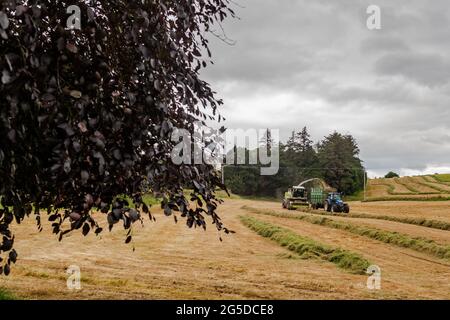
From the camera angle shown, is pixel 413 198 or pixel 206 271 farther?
pixel 413 198

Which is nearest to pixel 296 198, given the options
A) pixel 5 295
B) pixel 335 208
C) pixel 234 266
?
pixel 335 208

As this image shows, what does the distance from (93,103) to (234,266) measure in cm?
933

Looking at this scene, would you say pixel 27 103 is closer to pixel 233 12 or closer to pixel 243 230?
pixel 233 12

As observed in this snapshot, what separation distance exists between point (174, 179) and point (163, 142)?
51cm

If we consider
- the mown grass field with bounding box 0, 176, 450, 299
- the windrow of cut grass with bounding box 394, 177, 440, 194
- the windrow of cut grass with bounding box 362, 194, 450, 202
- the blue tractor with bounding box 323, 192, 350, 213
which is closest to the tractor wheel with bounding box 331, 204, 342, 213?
the blue tractor with bounding box 323, 192, 350, 213

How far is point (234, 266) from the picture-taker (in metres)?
12.1

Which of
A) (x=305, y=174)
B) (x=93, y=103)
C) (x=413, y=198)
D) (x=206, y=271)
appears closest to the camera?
(x=93, y=103)

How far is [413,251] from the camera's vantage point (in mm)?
15828

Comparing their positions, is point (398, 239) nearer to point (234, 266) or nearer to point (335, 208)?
point (234, 266)

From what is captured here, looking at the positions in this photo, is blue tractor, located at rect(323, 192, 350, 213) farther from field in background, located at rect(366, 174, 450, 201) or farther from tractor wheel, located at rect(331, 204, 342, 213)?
field in background, located at rect(366, 174, 450, 201)

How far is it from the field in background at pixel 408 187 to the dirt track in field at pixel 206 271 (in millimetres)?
43295

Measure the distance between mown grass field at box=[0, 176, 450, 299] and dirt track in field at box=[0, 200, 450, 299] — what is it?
0.07ft

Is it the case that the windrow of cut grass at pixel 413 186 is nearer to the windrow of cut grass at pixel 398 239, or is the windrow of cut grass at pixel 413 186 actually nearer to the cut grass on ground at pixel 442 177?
the cut grass on ground at pixel 442 177

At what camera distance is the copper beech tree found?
290 cm
